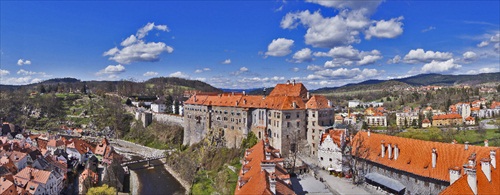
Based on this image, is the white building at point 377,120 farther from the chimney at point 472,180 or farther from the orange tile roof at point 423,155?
the chimney at point 472,180

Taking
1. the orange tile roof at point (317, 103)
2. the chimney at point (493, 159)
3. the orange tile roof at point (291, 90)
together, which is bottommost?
the chimney at point (493, 159)

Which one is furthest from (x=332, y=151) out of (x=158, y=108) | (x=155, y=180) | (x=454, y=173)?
(x=158, y=108)

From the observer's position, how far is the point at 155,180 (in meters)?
56.3

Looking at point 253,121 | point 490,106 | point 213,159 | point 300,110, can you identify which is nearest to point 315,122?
point 300,110

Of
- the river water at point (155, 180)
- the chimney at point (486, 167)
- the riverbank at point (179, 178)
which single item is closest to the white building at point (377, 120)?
the riverbank at point (179, 178)

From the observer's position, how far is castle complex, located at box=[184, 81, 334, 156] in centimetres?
5006

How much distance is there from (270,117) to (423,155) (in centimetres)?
2380

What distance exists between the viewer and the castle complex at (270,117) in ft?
164

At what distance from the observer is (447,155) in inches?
1219

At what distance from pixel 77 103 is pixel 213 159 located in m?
95.9

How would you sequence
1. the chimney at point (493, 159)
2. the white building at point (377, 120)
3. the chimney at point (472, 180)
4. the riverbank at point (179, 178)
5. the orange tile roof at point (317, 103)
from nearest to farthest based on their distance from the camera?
the chimney at point (472, 180)
the chimney at point (493, 159)
the orange tile roof at point (317, 103)
the riverbank at point (179, 178)
the white building at point (377, 120)

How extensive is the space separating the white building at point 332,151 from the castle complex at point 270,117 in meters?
4.51

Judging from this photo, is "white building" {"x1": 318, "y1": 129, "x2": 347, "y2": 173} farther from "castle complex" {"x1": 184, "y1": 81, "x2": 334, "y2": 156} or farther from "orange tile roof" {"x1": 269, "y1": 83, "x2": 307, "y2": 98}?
"orange tile roof" {"x1": 269, "y1": 83, "x2": 307, "y2": 98}

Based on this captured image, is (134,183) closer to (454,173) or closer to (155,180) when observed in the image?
(155,180)
